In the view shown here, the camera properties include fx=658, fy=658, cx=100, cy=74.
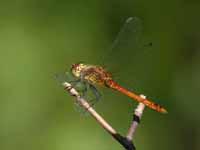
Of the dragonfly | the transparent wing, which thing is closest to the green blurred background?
the transparent wing

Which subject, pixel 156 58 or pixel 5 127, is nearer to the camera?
pixel 5 127

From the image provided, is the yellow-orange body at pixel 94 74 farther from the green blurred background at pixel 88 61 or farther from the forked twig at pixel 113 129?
the green blurred background at pixel 88 61

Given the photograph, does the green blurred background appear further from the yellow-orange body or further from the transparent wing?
the yellow-orange body

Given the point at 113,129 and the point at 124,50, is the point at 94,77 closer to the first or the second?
the point at 124,50

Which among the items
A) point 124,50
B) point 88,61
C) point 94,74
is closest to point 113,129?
point 94,74

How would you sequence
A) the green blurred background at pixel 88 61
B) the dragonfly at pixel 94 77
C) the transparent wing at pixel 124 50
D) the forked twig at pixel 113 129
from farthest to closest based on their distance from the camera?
the green blurred background at pixel 88 61 → the transparent wing at pixel 124 50 → the dragonfly at pixel 94 77 → the forked twig at pixel 113 129

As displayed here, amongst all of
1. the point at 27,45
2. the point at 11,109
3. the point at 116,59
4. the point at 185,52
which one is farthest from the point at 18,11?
the point at 116,59

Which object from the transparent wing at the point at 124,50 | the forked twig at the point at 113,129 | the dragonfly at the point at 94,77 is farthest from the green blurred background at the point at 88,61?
the forked twig at the point at 113,129

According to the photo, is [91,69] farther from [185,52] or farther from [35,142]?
[185,52]
